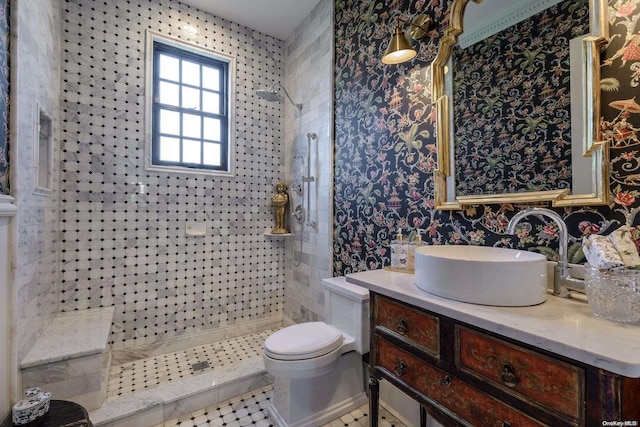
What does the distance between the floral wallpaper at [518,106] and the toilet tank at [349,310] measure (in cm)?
84

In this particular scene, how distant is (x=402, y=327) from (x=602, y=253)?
2.20 feet

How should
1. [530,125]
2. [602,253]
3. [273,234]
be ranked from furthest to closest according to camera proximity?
[273,234], [530,125], [602,253]

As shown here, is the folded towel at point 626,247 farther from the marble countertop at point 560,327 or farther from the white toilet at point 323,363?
the white toilet at point 323,363

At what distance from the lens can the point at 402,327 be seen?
3.64 feet

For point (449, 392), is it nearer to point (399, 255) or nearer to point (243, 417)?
point (399, 255)

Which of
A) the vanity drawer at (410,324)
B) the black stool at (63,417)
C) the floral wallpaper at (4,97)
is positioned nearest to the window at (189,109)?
the floral wallpaper at (4,97)

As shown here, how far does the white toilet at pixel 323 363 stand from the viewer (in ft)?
5.00

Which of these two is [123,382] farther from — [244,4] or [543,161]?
[244,4]

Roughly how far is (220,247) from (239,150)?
3.18 feet

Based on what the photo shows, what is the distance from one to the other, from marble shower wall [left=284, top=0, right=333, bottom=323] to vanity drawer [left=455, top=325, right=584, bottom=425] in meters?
1.59

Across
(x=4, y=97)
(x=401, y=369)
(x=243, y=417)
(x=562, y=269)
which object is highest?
(x=4, y=97)

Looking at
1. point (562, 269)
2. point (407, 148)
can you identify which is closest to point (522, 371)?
point (562, 269)

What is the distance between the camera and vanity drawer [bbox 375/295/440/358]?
3.29ft

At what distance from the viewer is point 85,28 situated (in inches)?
88.7
